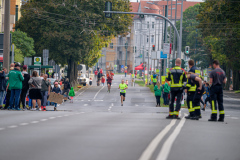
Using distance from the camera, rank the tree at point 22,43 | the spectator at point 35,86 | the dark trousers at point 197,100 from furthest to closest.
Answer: the tree at point 22,43 → the spectator at point 35,86 → the dark trousers at point 197,100

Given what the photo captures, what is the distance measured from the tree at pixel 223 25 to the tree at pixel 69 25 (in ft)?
31.6

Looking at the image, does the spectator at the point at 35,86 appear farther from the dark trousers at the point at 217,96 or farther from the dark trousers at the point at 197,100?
the dark trousers at the point at 217,96

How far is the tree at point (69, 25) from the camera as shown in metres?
58.6

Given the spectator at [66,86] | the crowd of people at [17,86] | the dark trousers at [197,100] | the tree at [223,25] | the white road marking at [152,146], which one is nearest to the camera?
the white road marking at [152,146]

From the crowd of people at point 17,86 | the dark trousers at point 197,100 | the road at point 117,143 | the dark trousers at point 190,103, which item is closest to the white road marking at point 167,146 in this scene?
the road at point 117,143

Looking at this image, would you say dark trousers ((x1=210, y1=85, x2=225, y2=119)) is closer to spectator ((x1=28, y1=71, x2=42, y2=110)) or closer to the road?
the road

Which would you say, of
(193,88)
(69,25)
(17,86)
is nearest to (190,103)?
(193,88)

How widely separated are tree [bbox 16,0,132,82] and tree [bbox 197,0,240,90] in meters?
9.64

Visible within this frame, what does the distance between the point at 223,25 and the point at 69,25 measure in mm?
15646

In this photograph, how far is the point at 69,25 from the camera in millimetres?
59312

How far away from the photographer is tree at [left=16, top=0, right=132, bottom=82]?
5862 cm

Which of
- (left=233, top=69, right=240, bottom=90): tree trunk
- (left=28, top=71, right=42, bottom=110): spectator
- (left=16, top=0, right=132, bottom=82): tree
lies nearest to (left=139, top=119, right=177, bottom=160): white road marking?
(left=28, top=71, right=42, bottom=110): spectator

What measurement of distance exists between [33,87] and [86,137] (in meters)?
13.3

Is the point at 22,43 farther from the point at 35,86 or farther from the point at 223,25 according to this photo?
the point at 35,86
